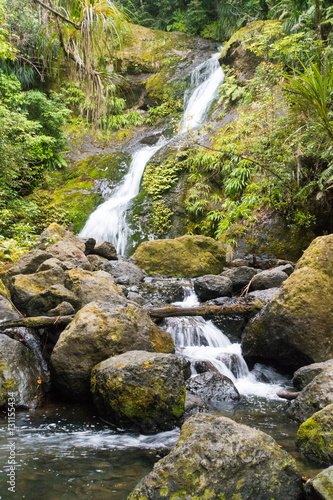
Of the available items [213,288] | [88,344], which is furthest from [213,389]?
[213,288]

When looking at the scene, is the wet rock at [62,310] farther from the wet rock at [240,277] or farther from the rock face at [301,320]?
the wet rock at [240,277]

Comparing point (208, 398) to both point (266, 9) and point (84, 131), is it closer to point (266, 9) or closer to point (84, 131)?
point (84, 131)

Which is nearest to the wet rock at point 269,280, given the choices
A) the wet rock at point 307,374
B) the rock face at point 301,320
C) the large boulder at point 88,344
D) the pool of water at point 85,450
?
the rock face at point 301,320

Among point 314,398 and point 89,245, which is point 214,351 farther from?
point 89,245

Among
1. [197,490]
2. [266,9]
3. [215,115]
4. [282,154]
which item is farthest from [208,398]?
[266,9]

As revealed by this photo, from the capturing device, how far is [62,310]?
4.58m

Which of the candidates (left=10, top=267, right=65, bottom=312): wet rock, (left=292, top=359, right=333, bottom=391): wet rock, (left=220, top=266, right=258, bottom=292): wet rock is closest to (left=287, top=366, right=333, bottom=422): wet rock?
(left=292, top=359, right=333, bottom=391): wet rock

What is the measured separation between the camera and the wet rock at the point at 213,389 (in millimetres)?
3936

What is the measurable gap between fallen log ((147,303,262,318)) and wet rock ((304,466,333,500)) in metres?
3.19

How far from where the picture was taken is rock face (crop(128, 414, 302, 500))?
183 cm

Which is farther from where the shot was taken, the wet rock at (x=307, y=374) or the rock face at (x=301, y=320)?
the rock face at (x=301, y=320)

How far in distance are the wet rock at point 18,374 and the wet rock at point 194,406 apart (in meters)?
1.62

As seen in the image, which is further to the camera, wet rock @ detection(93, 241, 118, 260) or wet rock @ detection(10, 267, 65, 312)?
wet rock @ detection(93, 241, 118, 260)

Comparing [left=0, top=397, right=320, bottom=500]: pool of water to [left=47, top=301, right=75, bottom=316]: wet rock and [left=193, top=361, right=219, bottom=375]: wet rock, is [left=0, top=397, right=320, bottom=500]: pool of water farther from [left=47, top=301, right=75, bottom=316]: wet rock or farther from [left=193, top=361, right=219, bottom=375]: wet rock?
[left=47, top=301, right=75, bottom=316]: wet rock
